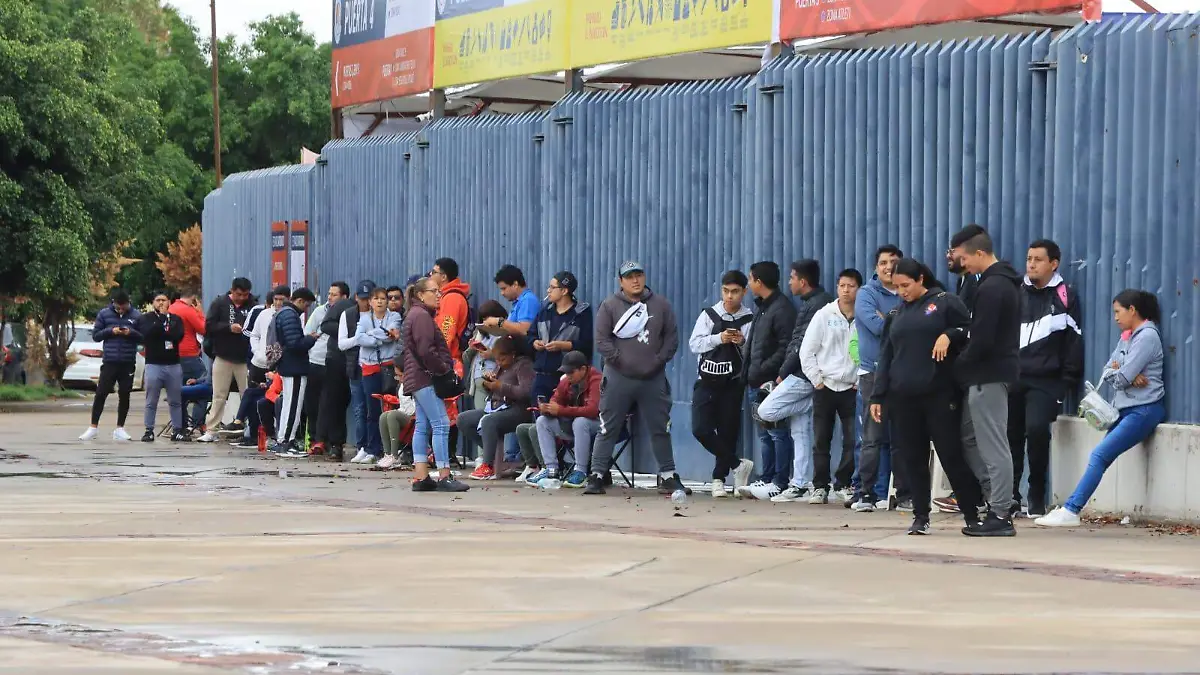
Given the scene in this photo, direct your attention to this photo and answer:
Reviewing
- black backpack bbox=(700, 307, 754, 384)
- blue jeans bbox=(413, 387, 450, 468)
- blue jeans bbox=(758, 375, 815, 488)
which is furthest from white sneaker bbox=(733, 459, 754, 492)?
blue jeans bbox=(413, 387, 450, 468)

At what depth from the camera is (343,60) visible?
84.4ft

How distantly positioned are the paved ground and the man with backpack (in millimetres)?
1094

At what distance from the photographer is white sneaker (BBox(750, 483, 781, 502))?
15016 mm

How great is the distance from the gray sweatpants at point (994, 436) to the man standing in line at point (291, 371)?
10.2 meters

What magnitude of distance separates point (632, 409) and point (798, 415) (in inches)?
61.0

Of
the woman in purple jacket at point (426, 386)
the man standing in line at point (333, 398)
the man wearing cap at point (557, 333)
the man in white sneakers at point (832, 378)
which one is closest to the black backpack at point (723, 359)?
the man in white sneakers at point (832, 378)

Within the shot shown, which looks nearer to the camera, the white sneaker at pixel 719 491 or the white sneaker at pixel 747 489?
the white sneaker at pixel 747 489

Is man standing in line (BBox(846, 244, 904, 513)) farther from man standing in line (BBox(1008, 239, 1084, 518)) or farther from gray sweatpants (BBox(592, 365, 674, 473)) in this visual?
gray sweatpants (BBox(592, 365, 674, 473))

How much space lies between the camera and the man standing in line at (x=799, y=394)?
1461cm

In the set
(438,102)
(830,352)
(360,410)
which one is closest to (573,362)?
(830,352)

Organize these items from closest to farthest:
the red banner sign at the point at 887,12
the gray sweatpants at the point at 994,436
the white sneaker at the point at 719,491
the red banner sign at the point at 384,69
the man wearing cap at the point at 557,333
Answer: the gray sweatpants at the point at 994,436, the red banner sign at the point at 887,12, the white sneaker at the point at 719,491, the man wearing cap at the point at 557,333, the red banner sign at the point at 384,69

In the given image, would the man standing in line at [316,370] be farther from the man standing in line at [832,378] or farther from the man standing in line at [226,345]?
the man standing in line at [832,378]

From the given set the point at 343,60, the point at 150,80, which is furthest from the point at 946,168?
the point at 150,80

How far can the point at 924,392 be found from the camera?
1184 cm
